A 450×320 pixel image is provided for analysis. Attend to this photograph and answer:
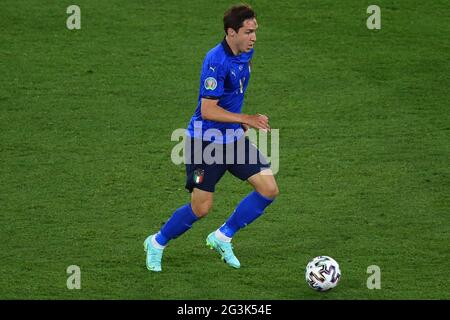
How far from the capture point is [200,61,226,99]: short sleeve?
925cm

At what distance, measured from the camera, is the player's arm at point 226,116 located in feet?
30.1

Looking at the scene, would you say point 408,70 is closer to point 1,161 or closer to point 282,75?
point 282,75

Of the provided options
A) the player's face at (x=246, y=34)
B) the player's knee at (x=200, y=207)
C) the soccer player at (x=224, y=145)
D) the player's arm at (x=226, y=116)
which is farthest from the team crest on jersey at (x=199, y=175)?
the player's face at (x=246, y=34)

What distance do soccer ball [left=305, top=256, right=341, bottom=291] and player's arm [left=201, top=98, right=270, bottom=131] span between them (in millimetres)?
1298

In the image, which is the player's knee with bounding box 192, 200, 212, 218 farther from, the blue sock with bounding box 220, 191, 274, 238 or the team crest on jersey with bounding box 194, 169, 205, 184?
the blue sock with bounding box 220, 191, 274, 238

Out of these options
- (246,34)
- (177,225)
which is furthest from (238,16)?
(177,225)

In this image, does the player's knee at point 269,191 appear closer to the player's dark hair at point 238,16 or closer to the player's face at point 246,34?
the player's face at point 246,34

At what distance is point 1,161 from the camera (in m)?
12.5

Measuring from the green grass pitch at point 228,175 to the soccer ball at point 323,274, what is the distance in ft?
0.31

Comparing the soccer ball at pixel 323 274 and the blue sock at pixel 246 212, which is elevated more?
the blue sock at pixel 246 212

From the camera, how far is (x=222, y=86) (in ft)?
30.5

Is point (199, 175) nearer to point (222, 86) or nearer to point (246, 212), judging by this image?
point (246, 212)

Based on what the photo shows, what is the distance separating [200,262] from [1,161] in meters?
3.67

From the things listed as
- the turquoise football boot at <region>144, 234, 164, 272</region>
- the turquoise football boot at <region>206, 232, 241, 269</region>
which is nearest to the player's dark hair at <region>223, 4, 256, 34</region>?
the turquoise football boot at <region>206, 232, 241, 269</region>
